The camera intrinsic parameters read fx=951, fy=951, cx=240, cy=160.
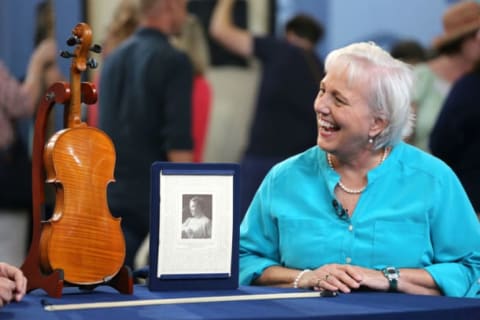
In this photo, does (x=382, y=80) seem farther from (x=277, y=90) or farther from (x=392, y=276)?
(x=277, y=90)

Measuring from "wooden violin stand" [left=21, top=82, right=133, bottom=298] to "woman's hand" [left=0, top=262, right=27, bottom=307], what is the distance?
0.05m

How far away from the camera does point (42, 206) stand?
2.22 metres

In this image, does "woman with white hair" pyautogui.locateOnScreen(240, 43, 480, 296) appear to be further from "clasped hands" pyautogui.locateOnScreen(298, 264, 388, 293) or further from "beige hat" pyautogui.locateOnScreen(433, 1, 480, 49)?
"beige hat" pyautogui.locateOnScreen(433, 1, 480, 49)

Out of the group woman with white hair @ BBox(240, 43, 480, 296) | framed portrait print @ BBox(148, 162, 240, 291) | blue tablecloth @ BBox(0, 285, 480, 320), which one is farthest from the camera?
woman with white hair @ BBox(240, 43, 480, 296)

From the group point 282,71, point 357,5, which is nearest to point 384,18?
point 357,5

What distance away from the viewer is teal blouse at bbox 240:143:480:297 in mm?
2574

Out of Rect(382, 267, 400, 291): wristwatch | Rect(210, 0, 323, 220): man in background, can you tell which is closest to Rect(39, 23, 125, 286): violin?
Rect(382, 267, 400, 291): wristwatch

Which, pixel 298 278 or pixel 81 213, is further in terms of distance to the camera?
Answer: pixel 298 278

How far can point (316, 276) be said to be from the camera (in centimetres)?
245

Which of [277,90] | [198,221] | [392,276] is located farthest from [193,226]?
[277,90]

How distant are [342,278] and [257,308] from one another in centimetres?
40

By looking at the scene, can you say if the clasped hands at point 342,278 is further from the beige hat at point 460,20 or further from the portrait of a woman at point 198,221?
the beige hat at point 460,20

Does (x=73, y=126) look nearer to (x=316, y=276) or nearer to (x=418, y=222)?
(x=316, y=276)

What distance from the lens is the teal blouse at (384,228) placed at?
8.45ft
